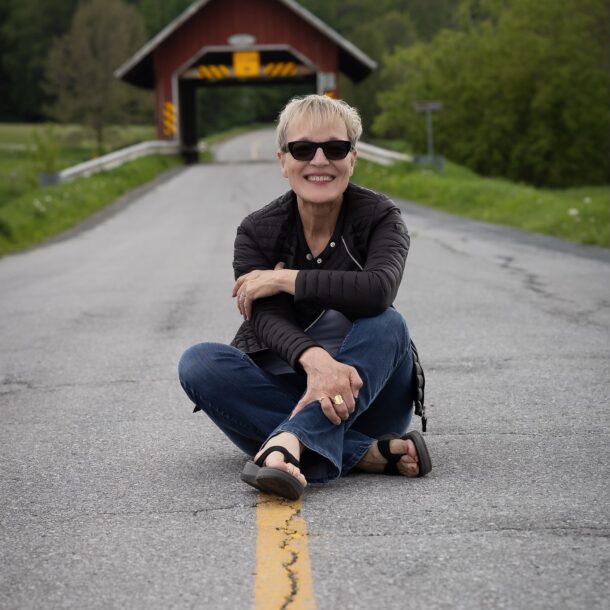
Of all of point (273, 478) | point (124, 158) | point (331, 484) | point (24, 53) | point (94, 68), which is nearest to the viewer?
point (273, 478)

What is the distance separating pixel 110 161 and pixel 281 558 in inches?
1138

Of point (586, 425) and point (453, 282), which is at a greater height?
point (586, 425)

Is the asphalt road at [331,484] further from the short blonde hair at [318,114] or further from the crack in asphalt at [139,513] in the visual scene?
the short blonde hair at [318,114]

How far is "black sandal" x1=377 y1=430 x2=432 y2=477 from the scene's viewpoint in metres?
4.07

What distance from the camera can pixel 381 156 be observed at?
103 feet

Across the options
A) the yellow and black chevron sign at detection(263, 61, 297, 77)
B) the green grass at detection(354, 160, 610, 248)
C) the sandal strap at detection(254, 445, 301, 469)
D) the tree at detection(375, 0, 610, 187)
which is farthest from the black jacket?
the tree at detection(375, 0, 610, 187)

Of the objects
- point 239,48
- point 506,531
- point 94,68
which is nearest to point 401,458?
point 506,531

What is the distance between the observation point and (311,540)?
336 cm

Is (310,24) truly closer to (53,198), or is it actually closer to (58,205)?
(53,198)

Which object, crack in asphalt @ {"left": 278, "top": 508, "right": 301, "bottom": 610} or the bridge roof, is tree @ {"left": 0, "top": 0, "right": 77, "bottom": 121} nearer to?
the bridge roof

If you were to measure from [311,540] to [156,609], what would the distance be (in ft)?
2.16

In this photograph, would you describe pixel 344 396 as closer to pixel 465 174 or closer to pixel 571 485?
pixel 571 485

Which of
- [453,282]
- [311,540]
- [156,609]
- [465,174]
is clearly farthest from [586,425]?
[465,174]

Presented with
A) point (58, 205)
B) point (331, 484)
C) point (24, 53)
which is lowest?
point (24, 53)
